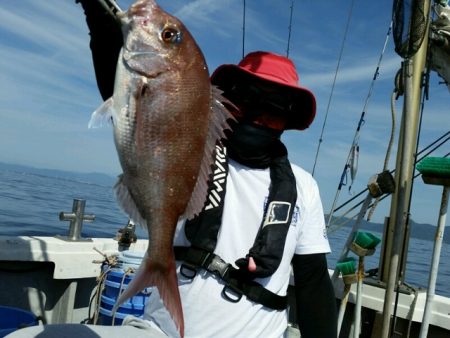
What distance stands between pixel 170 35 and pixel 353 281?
9.63 feet

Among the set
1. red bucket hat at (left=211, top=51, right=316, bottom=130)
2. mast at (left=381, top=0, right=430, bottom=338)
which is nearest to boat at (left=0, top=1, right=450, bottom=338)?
mast at (left=381, top=0, right=430, bottom=338)

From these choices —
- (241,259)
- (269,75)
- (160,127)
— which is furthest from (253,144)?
(160,127)

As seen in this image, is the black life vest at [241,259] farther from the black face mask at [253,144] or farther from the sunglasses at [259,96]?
the sunglasses at [259,96]

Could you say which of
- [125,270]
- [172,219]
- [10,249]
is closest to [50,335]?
[172,219]

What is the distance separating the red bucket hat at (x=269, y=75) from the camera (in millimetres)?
2395

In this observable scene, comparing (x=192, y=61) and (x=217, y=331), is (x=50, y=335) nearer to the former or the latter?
(x=217, y=331)

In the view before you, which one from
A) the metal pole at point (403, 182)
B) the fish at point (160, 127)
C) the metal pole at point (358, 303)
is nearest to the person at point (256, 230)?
the fish at point (160, 127)

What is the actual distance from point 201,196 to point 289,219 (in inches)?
34.5

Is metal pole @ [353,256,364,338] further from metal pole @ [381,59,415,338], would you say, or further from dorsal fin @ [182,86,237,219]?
dorsal fin @ [182,86,237,219]

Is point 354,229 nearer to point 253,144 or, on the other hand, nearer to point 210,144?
point 253,144

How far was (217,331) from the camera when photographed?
2.13 m

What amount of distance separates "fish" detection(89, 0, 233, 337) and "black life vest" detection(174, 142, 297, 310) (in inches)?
23.6

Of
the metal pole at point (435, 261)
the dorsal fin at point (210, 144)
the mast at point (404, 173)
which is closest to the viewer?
the dorsal fin at point (210, 144)

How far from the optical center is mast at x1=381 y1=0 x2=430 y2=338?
360cm
